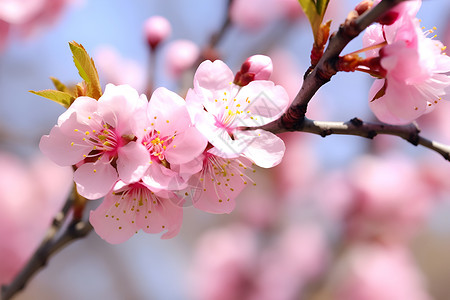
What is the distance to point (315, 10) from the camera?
653mm

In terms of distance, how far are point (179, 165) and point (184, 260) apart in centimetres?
430

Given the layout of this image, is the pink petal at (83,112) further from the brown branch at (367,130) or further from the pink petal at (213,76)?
the brown branch at (367,130)

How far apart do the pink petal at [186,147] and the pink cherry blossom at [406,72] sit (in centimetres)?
30

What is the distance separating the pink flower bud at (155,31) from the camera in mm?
1225

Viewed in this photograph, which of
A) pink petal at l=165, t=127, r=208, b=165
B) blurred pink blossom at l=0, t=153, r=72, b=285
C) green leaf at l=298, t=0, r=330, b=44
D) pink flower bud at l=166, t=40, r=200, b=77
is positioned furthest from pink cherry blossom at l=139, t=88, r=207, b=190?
blurred pink blossom at l=0, t=153, r=72, b=285

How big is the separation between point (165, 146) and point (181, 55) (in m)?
1.00

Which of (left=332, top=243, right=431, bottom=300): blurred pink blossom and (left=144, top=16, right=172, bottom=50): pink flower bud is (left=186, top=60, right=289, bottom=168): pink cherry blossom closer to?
(left=144, top=16, right=172, bottom=50): pink flower bud

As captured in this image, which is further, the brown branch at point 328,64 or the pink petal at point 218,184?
the pink petal at point 218,184

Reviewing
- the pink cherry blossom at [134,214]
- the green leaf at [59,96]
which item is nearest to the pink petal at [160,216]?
the pink cherry blossom at [134,214]

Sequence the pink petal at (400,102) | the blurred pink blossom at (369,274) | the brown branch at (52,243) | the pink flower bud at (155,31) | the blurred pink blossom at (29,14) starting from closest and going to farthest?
the pink petal at (400,102) → the brown branch at (52,243) → the pink flower bud at (155,31) → the blurred pink blossom at (29,14) → the blurred pink blossom at (369,274)

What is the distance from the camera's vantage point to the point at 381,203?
8.55ft

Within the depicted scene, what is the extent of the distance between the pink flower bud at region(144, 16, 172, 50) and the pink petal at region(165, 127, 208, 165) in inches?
25.1

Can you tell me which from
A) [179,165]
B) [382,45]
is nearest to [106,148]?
[179,165]

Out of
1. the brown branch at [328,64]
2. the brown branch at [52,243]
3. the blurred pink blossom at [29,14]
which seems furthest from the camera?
the blurred pink blossom at [29,14]
